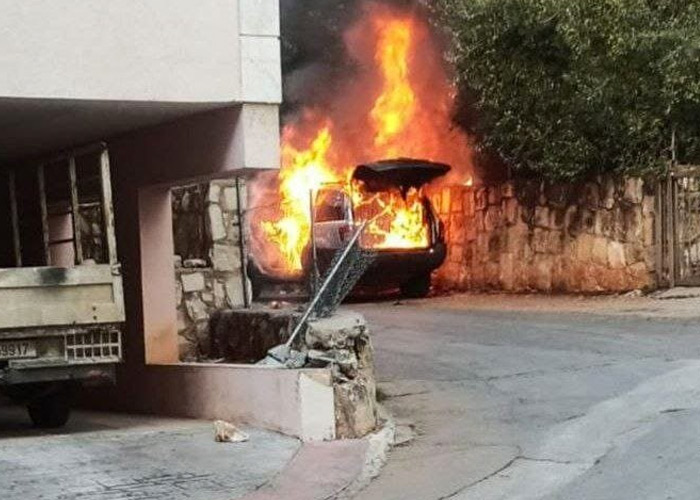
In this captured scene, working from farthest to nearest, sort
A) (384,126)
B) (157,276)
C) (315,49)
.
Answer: (315,49), (384,126), (157,276)

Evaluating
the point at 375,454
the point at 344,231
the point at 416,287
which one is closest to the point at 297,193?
the point at 416,287

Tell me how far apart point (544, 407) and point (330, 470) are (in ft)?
7.95

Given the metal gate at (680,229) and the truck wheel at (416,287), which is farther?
the truck wheel at (416,287)

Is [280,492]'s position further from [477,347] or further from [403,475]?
[477,347]

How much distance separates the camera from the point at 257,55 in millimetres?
8750

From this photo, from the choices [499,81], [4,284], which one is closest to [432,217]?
[499,81]

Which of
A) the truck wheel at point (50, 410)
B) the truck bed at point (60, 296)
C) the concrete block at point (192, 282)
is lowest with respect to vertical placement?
the truck wheel at point (50, 410)

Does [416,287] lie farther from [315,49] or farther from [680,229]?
[315,49]

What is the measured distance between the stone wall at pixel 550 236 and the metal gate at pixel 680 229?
0.69 ft

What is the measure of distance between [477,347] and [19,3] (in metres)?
6.35

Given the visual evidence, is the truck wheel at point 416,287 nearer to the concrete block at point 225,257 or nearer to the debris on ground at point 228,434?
the concrete block at point 225,257

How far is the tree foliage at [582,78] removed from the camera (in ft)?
52.3

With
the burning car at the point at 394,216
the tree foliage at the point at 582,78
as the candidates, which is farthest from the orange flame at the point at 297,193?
the tree foliage at the point at 582,78

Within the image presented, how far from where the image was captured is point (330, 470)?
729cm
